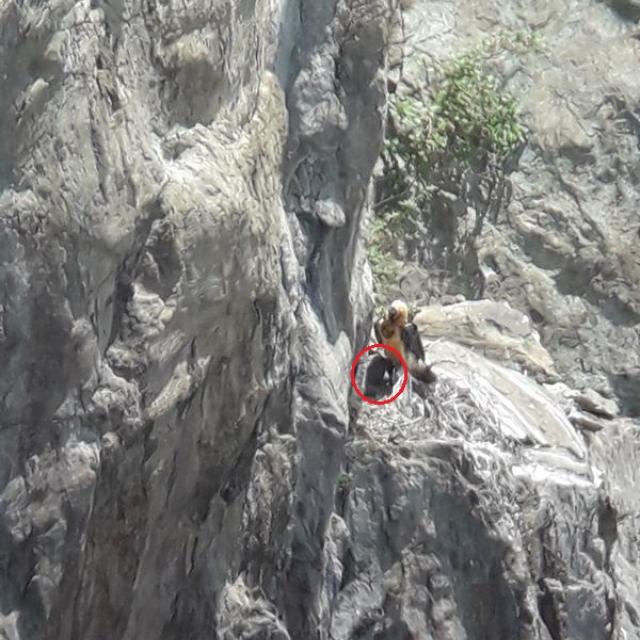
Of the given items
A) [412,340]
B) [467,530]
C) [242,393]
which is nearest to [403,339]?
[412,340]

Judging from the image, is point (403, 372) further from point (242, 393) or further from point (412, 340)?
point (242, 393)

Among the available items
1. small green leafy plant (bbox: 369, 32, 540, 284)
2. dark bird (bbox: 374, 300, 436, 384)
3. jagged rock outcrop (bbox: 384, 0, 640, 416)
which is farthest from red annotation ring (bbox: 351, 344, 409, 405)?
jagged rock outcrop (bbox: 384, 0, 640, 416)

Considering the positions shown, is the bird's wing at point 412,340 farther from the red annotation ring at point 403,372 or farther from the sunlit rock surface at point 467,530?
the sunlit rock surface at point 467,530

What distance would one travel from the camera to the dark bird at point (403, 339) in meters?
7.30

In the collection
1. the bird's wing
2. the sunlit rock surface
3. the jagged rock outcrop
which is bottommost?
the sunlit rock surface

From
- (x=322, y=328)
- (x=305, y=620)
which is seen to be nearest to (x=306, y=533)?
(x=305, y=620)

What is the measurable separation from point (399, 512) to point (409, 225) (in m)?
2.88

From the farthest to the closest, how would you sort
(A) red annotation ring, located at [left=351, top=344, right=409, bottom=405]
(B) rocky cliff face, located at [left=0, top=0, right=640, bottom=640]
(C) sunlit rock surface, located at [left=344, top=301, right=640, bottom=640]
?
1. (A) red annotation ring, located at [left=351, top=344, right=409, bottom=405]
2. (C) sunlit rock surface, located at [left=344, top=301, right=640, bottom=640]
3. (B) rocky cliff face, located at [left=0, top=0, right=640, bottom=640]

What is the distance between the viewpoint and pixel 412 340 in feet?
24.2

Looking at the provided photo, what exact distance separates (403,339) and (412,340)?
67 mm

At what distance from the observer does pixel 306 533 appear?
6258mm

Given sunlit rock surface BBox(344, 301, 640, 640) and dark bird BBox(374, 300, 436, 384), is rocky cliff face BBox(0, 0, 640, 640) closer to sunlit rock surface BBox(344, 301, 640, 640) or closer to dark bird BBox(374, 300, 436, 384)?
sunlit rock surface BBox(344, 301, 640, 640)

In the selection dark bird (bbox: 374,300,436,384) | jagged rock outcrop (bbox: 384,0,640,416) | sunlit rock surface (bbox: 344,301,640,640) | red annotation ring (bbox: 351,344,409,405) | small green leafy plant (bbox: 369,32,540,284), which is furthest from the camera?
jagged rock outcrop (bbox: 384,0,640,416)

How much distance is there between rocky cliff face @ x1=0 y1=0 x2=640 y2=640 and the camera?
14.7ft
